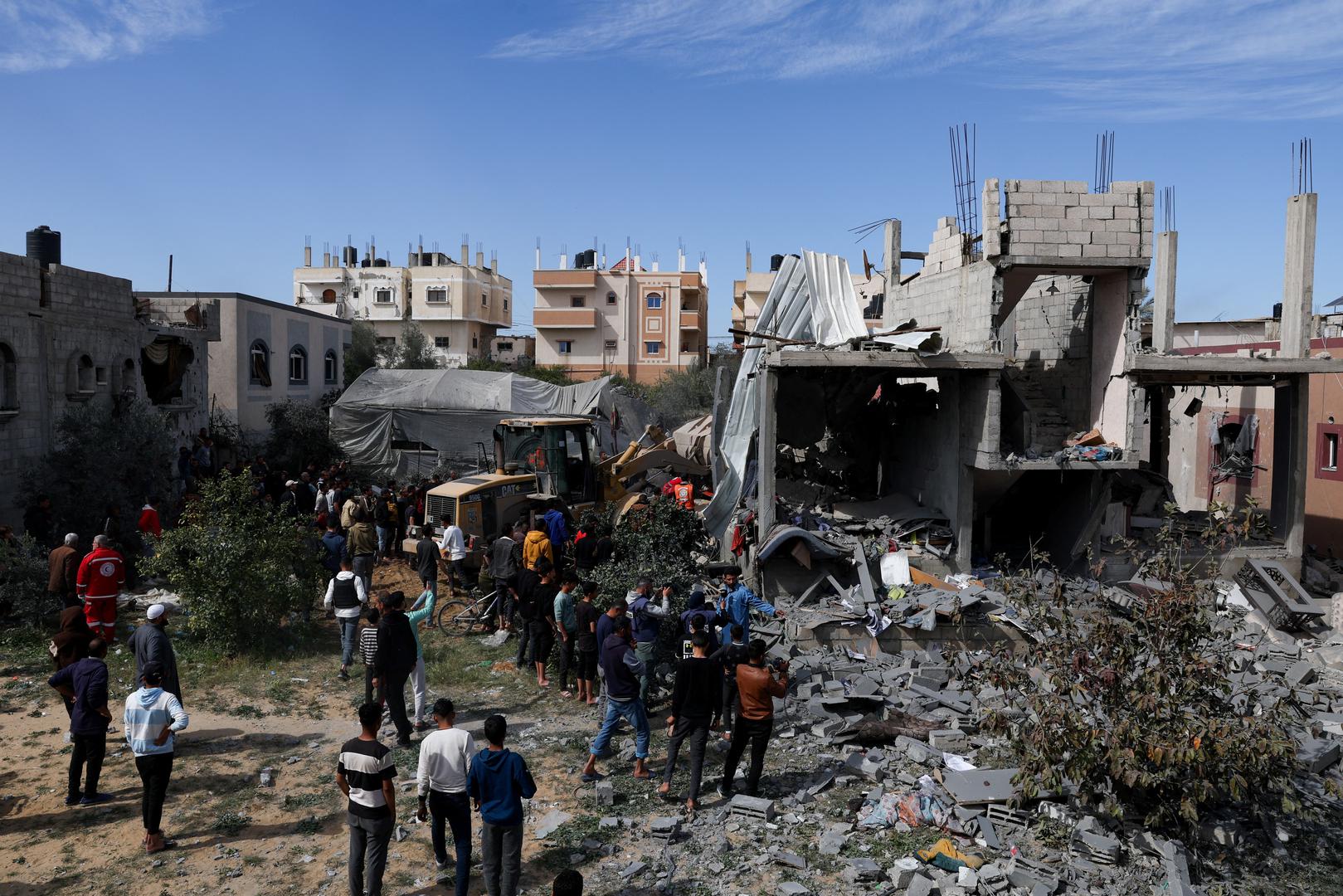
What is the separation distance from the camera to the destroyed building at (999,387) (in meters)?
14.2

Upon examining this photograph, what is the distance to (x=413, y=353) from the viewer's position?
48375 mm

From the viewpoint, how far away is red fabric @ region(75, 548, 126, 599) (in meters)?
10.2

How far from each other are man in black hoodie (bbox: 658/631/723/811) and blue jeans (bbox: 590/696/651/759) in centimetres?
50

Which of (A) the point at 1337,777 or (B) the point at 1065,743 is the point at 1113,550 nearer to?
(A) the point at 1337,777

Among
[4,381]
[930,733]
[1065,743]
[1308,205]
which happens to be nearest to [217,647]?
[4,381]

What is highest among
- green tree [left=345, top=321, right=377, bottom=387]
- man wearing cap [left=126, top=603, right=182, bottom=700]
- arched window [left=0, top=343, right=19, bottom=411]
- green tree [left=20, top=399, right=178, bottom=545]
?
green tree [left=345, top=321, right=377, bottom=387]

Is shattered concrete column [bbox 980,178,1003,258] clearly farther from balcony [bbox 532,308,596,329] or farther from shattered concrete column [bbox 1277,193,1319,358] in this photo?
balcony [bbox 532,308,596,329]

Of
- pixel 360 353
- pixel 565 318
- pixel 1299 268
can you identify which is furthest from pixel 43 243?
pixel 565 318

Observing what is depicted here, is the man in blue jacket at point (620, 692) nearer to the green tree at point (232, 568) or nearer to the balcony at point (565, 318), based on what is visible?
the green tree at point (232, 568)

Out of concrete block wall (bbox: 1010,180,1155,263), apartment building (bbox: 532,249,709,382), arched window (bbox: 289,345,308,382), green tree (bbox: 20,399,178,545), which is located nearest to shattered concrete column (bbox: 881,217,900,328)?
concrete block wall (bbox: 1010,180,1155,263)

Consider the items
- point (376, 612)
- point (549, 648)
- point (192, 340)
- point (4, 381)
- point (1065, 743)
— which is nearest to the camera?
point (1065, 743)

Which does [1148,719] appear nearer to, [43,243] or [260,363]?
[43,243]

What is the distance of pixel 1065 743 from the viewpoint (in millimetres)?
7105

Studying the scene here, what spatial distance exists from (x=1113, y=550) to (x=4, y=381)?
744 inches
